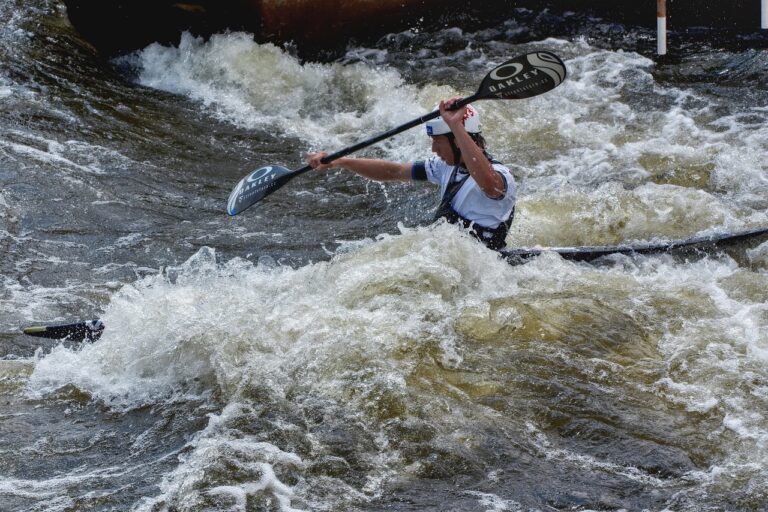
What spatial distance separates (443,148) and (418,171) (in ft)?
1.64

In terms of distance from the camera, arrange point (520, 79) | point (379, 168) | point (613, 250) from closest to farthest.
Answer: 1. point (520, 79)
2. point (613, 250)
3. point (379, 168)

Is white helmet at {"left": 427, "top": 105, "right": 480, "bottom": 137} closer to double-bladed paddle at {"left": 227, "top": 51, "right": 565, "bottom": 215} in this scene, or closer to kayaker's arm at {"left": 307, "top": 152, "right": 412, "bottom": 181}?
double-bladed paddle at {"left": 227, "top": 51, "right": 565, "bottom": 215}

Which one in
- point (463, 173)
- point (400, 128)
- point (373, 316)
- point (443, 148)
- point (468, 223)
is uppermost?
point (400, 128)

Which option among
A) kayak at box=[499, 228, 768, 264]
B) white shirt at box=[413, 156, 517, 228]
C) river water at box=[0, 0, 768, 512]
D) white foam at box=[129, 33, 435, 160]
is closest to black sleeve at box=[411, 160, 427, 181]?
white shirt at box=[413, 156, 517, 228]

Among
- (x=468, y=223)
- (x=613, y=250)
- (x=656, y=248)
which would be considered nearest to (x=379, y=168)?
(x=468, y=223)

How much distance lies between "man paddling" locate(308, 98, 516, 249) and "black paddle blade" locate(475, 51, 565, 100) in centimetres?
40

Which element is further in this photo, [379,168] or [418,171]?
[379,168]

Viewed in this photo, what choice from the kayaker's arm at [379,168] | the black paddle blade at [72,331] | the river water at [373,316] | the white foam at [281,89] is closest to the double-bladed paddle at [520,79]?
the kayaker's arm at [379,168]

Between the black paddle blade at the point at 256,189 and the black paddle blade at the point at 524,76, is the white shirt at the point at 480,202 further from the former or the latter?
the black paddle blade at the point at 256,189

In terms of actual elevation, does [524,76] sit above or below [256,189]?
above

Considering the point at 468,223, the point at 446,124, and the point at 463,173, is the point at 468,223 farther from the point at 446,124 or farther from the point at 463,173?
the point at 446,124

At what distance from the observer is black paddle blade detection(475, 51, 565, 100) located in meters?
5.23

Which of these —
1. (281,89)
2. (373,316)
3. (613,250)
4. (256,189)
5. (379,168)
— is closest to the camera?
(373,316)

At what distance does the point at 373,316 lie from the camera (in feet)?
15.7
